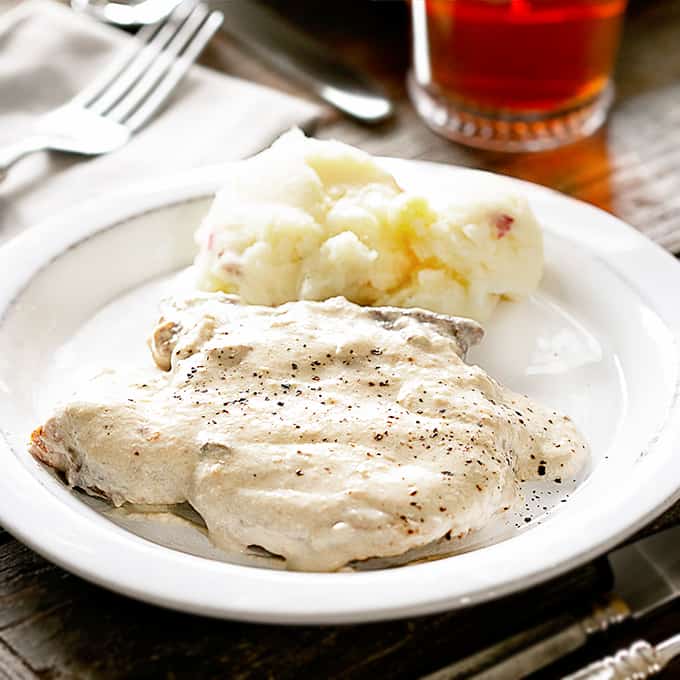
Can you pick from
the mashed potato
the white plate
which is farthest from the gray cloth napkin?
the mashed potato

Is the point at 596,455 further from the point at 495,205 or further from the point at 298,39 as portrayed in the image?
the point at 298,39

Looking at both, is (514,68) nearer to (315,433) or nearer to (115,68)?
(115,68)

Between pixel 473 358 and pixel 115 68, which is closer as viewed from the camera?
pixel 473 358

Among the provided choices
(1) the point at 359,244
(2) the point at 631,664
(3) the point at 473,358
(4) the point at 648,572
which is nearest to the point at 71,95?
(1) the point at 359,244

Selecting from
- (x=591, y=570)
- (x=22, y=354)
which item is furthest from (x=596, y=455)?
(x=22, y=354)

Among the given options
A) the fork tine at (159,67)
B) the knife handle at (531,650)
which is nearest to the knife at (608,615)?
the knife handle at (531,650)

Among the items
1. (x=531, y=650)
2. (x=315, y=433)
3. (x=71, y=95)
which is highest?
(x=315, y=433)

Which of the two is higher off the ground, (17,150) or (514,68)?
(514,68)
